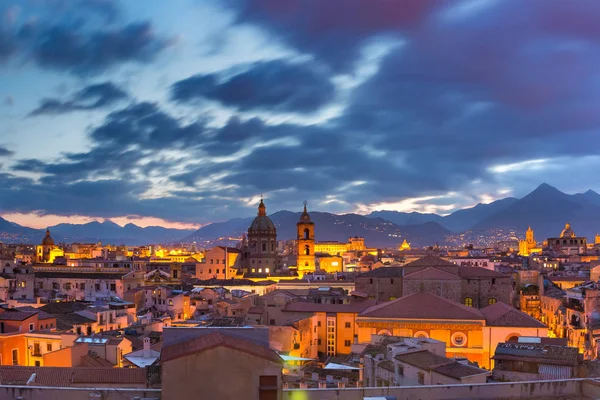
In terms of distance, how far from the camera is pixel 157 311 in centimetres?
5097

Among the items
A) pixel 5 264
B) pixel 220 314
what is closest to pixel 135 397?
pixel 220 314

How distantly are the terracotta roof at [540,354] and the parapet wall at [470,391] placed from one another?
7979 mm

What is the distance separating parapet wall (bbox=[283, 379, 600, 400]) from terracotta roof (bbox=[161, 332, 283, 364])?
1107 millimetres

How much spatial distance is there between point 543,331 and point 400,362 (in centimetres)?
1873

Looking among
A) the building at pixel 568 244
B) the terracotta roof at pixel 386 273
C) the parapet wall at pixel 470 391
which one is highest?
the building at pixel 568 244

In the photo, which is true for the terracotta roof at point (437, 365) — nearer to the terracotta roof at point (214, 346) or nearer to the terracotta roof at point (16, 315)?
the terracotta roof at point (214, 346)

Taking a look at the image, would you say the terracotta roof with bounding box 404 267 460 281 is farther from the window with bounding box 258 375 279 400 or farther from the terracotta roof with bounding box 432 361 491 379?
the window with bounding box 258 375 279 400

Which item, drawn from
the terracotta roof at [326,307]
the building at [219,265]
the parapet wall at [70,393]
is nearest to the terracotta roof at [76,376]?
the parapet wall at [70,393]

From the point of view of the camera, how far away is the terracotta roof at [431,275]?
48125mm

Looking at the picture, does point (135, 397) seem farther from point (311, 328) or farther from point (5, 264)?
point (5, 264)

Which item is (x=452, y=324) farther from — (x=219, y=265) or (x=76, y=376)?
(x=219, y=265)

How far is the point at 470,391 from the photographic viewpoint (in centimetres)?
1294

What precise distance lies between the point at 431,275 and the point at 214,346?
39017mm

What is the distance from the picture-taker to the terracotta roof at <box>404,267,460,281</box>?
48125 mm
